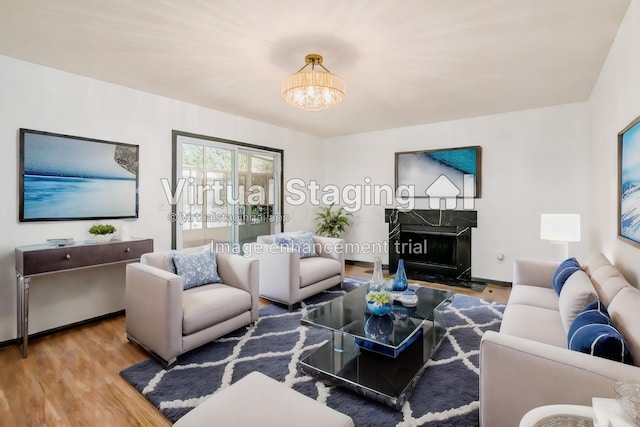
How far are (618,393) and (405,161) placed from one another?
464 cm

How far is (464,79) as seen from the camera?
320 cm

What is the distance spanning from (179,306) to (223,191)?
8.11ft

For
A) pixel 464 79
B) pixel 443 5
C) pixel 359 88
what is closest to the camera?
pixel 443 5

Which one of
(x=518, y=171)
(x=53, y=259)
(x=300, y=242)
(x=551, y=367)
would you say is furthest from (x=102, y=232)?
(x=518, y=171)

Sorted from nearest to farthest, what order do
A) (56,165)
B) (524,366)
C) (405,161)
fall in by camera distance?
(524,366) < (56,165) < (405,161)

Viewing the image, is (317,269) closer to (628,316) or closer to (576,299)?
(576,299)

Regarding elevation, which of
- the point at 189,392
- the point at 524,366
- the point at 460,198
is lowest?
the point at 189,392

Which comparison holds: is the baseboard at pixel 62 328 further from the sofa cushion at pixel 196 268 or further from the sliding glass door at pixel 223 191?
the sofa cushion at pixel 196 268

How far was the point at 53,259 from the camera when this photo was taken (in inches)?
104

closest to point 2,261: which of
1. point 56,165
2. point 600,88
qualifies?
point 56,165

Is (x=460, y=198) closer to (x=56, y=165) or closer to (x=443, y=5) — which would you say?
(x=443, y=5)

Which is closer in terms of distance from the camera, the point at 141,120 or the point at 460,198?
the point at 141,120

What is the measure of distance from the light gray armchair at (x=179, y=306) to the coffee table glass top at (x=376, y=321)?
0.79 metres

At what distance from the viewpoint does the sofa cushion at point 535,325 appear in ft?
6.12
